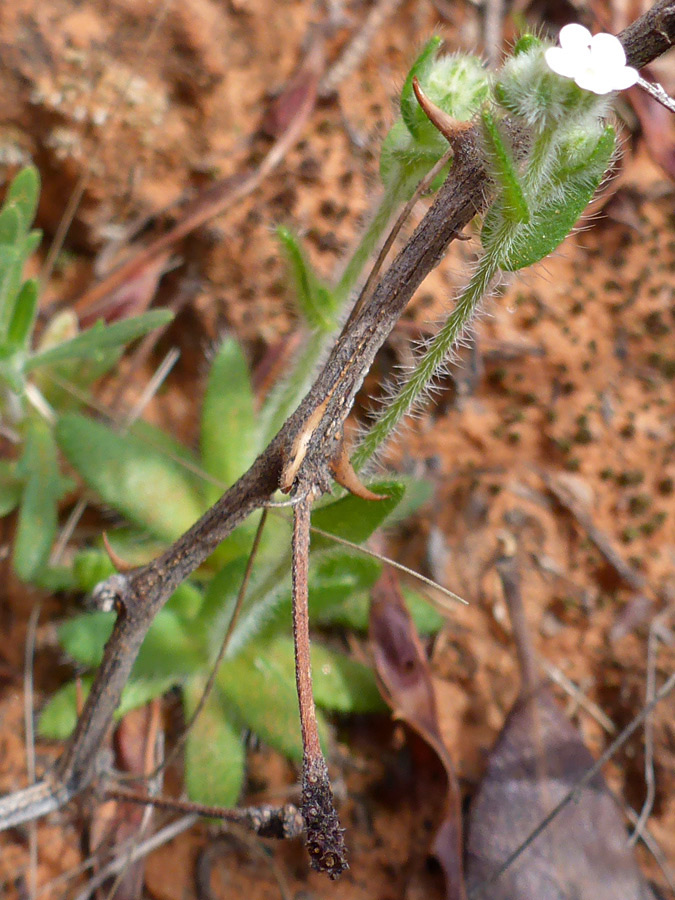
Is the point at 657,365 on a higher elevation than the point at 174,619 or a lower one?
higher

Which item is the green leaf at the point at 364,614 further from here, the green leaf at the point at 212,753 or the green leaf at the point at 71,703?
the green leaf at the point at 71,703

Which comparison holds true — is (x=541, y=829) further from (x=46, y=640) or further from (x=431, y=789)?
(x=46, y=640)

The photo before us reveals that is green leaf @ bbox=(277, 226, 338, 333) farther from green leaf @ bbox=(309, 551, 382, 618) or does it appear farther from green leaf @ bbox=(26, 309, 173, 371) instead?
green leaf @ bbox=(309, 551, 382, 618)

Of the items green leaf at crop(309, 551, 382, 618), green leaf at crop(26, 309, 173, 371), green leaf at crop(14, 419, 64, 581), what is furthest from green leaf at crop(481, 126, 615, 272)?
green leaf at crop(14, 419, 64, 581)

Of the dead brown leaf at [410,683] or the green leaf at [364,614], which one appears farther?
the green leaf at [364,614]

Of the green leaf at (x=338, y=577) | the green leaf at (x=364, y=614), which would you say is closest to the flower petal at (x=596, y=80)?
the green leaf at (x=338, y=577)

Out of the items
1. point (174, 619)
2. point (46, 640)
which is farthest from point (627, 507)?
point (46, 640)

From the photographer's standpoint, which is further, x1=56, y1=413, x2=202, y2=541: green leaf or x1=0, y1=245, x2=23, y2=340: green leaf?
x1=56, y1=413, x2=202, y2=541: green leaf
